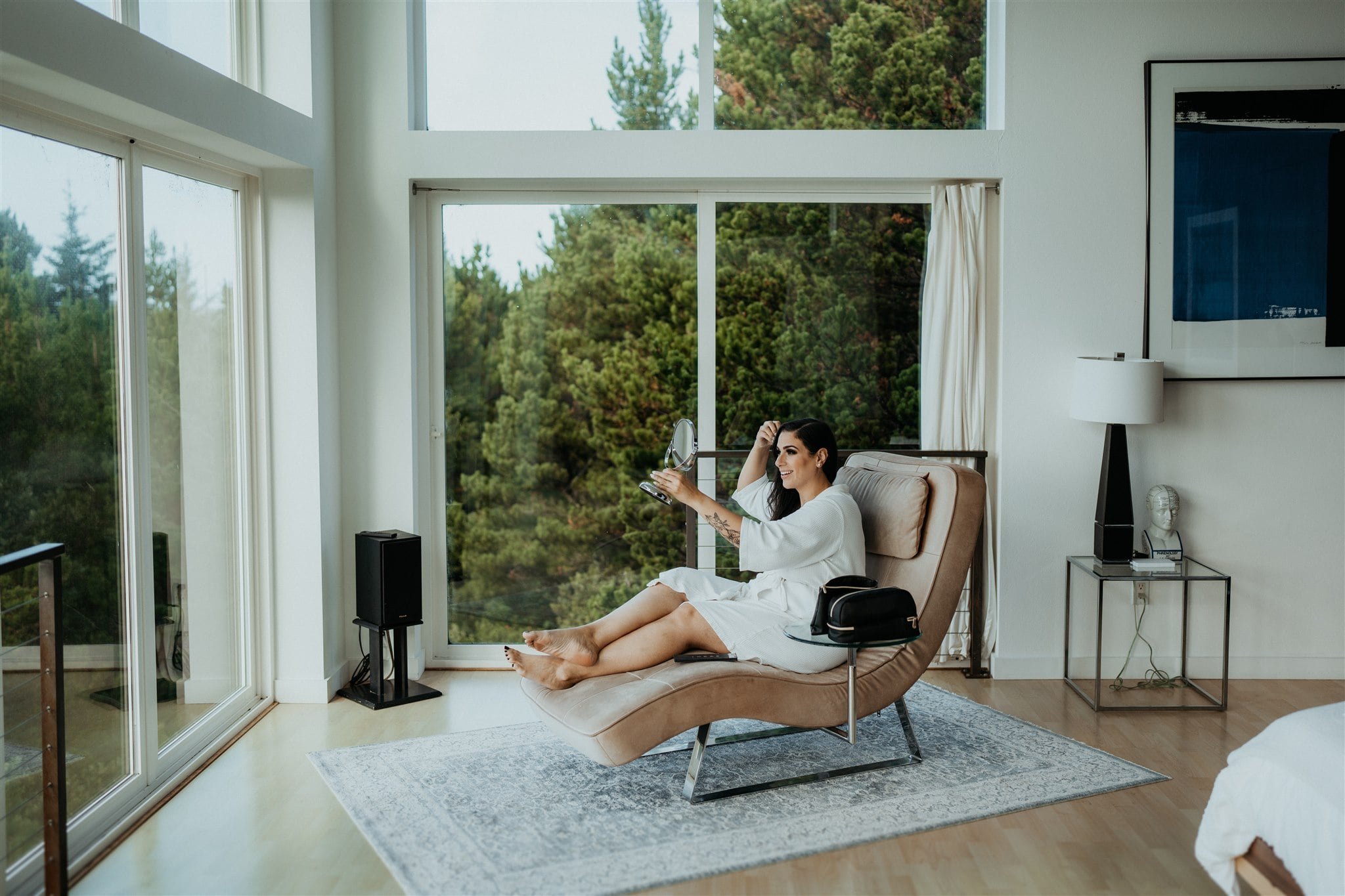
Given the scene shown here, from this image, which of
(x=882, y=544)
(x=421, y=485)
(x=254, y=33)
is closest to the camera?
(x=882, y=544)

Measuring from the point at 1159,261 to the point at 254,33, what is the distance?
11.9 feet

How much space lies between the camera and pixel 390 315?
4492mm

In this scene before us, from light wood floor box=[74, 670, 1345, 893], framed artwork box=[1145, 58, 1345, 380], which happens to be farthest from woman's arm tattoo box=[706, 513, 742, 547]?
framed artwork box=[1145, 58, 1345, 380]

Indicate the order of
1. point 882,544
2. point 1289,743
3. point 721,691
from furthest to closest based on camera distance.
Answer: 1. point 882,544
2. point 721,691
3. point 1289,743

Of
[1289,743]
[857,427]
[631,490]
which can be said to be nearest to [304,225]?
[631,490]

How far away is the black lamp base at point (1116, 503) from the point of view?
4.32 meters

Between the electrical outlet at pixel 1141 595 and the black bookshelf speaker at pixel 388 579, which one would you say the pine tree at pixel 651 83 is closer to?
the black bookshelf speaker at pixel 388 579

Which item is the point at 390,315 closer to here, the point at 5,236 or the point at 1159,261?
the point at 5,236

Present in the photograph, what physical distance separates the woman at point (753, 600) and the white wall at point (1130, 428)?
4.35 feet

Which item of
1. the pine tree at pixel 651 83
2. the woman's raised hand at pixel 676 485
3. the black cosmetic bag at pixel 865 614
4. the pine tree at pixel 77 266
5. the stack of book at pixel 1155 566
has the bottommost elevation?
the stack of book at pixel 1155 566

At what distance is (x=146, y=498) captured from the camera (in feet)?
11.0

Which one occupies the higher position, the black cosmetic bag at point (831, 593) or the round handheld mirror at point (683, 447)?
the round handheld mirror at point (683, 447)

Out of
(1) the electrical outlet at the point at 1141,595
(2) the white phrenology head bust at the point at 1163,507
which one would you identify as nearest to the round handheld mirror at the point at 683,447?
(2) the white phrenology head bust at the point at 1163,507

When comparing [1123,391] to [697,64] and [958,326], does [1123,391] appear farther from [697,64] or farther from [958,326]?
[697,64]
